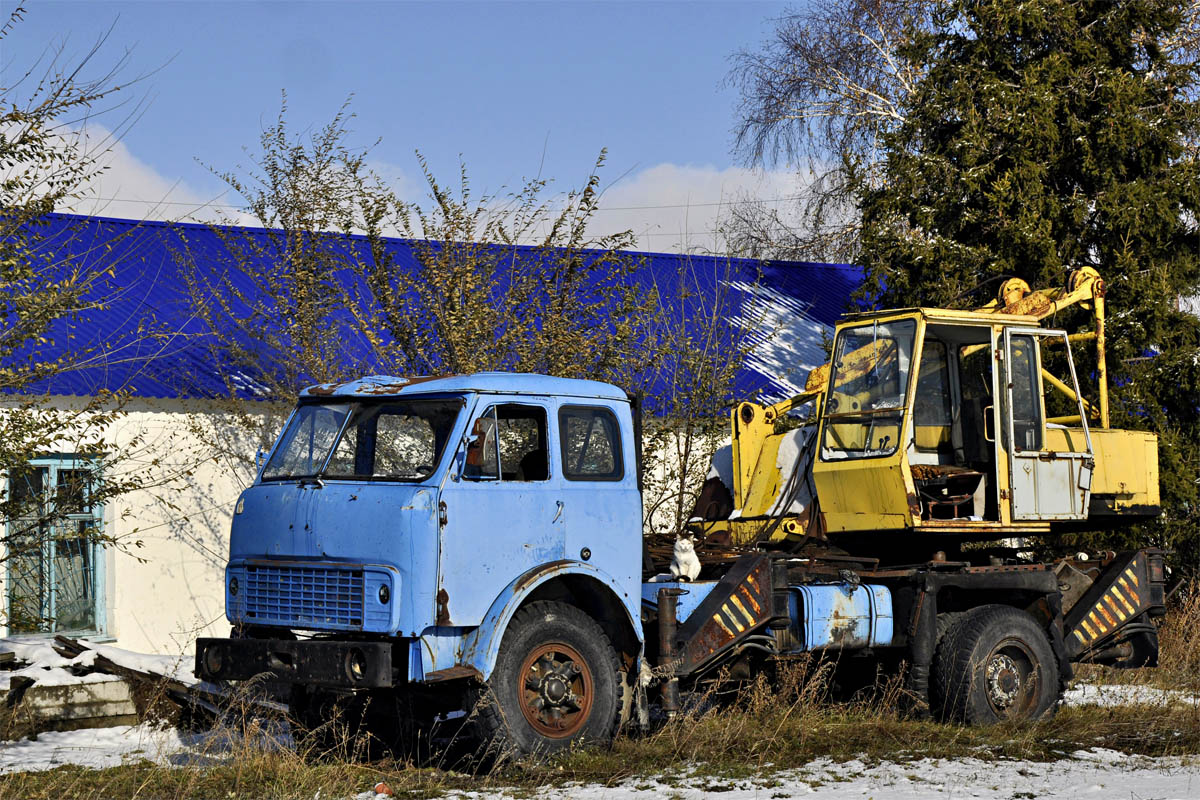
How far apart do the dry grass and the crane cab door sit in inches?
66.5

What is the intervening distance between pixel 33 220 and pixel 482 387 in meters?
3.30

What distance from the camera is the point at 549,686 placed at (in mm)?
8328

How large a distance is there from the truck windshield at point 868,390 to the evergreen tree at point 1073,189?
5.58m

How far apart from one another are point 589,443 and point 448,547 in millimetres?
1427

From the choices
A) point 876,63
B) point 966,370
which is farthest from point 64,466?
point 876,63

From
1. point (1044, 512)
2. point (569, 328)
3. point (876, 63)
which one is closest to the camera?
point (1044, 512)

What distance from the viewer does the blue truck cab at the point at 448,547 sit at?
791 centimetres

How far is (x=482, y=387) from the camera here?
8562 millimetres

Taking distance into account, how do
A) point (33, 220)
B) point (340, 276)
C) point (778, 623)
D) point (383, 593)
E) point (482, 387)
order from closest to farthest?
point (383, 593) → point (482, 387) → point (33, 220) → point (778, 623) → point (340, 276)

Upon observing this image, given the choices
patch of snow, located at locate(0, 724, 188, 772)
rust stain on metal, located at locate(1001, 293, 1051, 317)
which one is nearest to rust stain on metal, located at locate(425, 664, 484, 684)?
patch of snow, located at locate(0, 724, 188, 772)

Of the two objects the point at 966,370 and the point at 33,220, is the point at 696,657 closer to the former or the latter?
the point at 966,370

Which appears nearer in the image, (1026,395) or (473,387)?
(473,387)

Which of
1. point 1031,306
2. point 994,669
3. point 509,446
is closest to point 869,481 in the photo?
point 994,669

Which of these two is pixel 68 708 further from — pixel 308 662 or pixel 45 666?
pixel 308 662
